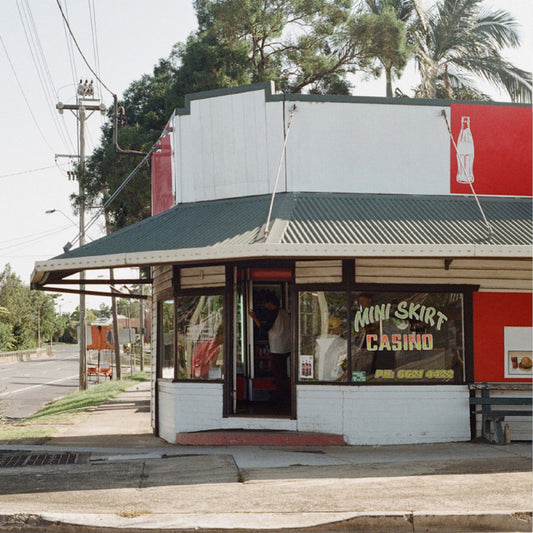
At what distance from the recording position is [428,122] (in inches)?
497

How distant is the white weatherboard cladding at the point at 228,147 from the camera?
12.5m

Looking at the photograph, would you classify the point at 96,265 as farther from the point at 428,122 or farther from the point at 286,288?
the point at 428,122

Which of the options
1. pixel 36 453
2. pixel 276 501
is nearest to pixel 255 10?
pixel 36 453

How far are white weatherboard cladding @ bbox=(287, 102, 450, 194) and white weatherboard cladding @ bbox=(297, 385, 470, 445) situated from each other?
3.12 m

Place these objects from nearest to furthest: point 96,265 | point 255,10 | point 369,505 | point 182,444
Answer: point 369,505, point 96,265, point 182,444, point 255,10

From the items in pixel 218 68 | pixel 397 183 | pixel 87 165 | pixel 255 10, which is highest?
Answer: pixel 255 10

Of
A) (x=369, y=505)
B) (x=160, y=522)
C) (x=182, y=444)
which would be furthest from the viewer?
(x=182, y=444)

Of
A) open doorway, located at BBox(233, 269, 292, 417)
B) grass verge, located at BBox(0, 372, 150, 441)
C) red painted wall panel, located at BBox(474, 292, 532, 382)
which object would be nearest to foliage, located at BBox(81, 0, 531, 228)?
grass verge, located at BBox(0, 372, 150, 441)

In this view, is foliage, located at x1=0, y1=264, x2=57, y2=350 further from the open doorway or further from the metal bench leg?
the metal bench leg

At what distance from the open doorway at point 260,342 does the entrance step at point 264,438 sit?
6.59ft

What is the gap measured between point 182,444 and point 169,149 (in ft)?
16.5

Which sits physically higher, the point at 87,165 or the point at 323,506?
the point at 87,165

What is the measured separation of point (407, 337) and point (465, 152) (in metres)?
3.12

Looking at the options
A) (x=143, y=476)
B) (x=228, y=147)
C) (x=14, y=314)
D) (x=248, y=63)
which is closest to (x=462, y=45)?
(x=248, y=63)
